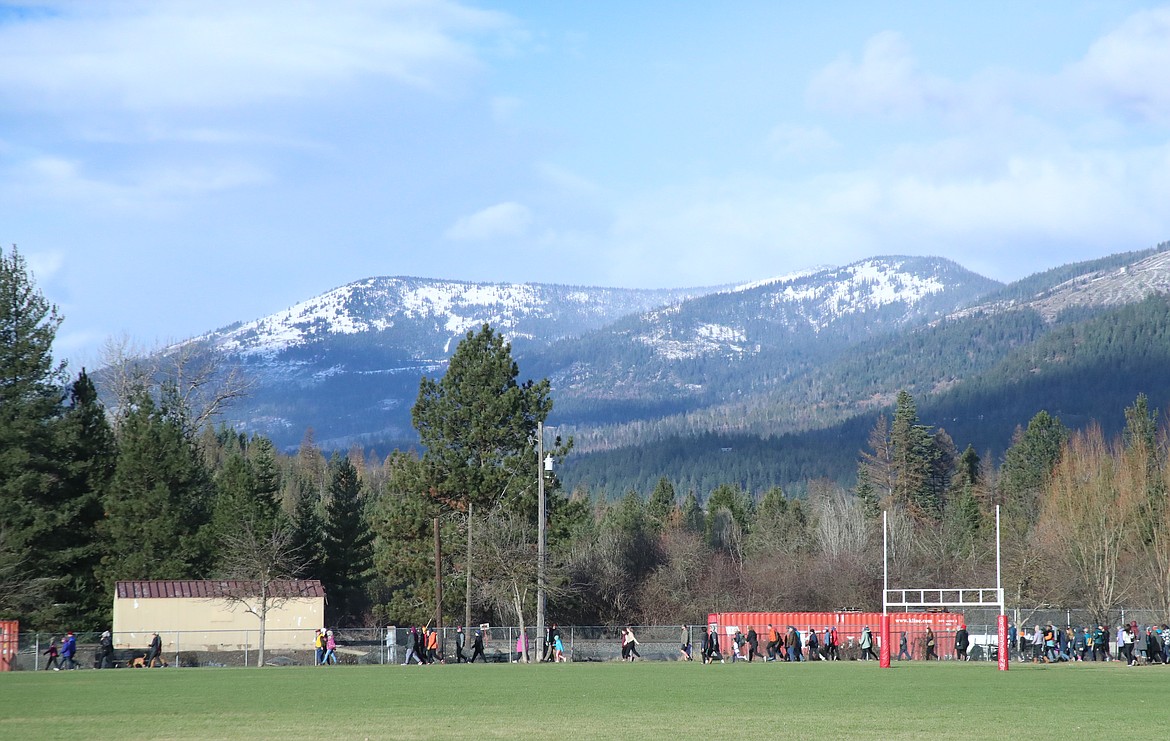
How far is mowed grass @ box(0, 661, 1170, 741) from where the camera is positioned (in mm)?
19094

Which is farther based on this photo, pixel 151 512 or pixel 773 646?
pixel 151 512

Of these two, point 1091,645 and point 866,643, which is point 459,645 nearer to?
point 866,643

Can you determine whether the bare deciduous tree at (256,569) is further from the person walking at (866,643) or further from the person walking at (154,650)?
the person walking at (866,643)

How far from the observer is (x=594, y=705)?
79.4 feet

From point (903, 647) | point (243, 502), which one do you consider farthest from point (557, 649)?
point (243, 502)

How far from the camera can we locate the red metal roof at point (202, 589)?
58.5 m

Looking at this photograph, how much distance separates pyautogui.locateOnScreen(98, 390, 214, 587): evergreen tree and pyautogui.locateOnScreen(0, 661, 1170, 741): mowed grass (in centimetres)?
2343

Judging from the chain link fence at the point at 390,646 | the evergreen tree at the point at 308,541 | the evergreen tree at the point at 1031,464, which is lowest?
the chain link fence at the point at 390,646

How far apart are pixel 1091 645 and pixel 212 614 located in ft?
120

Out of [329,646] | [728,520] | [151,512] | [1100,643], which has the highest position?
[728,520]

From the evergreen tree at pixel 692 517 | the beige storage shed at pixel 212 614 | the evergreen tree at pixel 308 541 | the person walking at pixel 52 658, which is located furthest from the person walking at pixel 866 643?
the evergreen tree at pixel 692 517

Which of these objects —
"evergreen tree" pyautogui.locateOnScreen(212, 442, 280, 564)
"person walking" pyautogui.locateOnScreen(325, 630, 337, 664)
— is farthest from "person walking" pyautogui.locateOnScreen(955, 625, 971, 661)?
"evergreen tree" pyautogui.locateOnScreen(212, 442, 280, 564)

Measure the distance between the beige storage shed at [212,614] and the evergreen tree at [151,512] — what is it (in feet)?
5.94

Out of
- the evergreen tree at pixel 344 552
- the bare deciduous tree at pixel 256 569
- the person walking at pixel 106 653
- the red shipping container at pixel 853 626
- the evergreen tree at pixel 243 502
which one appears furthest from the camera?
the evergreen tree at pixel 344 552
